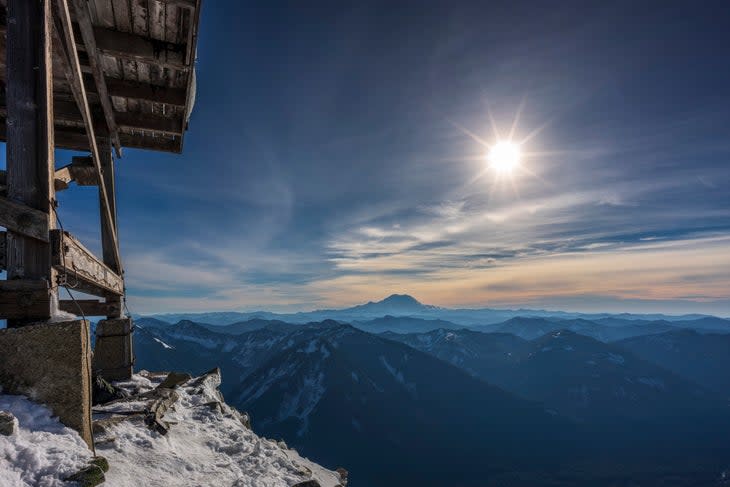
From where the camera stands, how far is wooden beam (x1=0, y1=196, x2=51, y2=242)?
343 cm

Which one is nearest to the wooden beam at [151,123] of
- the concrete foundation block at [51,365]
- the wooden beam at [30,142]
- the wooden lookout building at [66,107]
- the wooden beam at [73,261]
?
the wooden lookout building at [66,107]

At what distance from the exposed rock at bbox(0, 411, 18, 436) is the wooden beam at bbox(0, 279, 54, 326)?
0.86 m

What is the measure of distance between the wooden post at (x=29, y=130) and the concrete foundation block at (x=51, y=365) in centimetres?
18

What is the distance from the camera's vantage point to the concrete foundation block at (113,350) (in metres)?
9.66

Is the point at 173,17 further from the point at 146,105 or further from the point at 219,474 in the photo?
the point at 219,474

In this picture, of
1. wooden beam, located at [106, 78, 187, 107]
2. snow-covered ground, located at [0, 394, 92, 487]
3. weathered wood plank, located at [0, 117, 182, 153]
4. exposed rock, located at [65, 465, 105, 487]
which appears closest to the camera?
snow-covered ground, located at [0, 394, 92, 487]

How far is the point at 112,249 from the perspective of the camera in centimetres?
925

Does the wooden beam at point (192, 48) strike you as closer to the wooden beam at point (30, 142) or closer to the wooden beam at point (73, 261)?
the wooden beam at point (30, 142)

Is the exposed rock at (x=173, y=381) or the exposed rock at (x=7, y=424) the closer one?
the exposed rock at (x=7, y=424)

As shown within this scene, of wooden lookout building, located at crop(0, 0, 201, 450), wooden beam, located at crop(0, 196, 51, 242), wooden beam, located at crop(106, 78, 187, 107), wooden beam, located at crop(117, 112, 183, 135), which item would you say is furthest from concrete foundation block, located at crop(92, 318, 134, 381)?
wooden beam, located at crop(0, 196, 51, 242)

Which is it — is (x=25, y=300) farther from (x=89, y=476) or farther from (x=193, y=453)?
(x=193, y=453)

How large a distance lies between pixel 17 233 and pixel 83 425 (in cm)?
213

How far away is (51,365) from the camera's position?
3783 mm

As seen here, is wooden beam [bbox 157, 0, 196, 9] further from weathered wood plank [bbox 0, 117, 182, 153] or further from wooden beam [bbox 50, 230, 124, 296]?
weathered wood plank [bbox 0, 117, 182, 153]
